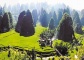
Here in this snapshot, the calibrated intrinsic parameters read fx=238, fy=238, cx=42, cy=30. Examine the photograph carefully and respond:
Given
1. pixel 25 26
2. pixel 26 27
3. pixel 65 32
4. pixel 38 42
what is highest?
pixel 25 26

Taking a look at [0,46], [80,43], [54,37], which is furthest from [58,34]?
[0,46]

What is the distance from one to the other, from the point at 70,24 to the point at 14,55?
57540 millimetres

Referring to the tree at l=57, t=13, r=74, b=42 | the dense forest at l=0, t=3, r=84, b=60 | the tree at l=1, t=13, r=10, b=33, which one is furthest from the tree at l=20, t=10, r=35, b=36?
the tree at l=57, t=13, r=74, b=42

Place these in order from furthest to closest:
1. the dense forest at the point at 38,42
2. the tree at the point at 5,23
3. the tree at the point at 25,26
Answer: the tree at the point at 5,23 < the tree at the point at 25,26 < the dense forest at the point at 38,42

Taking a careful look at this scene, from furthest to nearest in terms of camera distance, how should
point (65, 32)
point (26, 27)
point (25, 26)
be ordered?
point (25, 26), point (26, 27), point (65, 32)

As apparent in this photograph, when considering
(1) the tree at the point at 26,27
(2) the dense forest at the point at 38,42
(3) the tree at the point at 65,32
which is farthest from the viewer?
(1) the tree at the point at 26,27

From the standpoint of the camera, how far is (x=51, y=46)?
121812 mm

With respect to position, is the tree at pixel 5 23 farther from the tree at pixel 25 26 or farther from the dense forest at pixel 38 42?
the tree at pixel 25 26

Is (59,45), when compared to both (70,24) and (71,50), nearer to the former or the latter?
(71,50)

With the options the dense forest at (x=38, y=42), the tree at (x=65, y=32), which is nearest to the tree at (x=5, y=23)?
the dense forest at (x=38, y=42)

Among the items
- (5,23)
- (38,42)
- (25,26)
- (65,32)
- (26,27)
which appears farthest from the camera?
(5,23)

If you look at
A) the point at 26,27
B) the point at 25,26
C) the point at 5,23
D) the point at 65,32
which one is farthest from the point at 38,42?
the point at 5,23

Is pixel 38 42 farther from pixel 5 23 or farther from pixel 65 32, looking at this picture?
pixel 5 23

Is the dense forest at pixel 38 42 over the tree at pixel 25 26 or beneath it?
beneath
